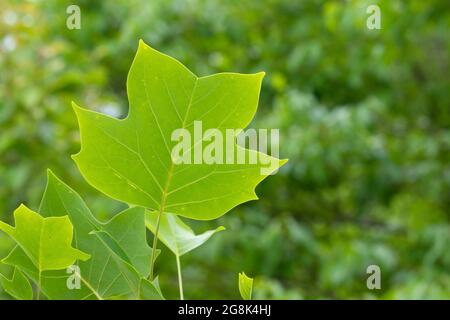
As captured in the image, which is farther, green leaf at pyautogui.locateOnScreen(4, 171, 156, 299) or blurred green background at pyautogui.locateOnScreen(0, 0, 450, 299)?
blurred green background at pyautogui.locateOnScreen(0, 0, 450, 299)

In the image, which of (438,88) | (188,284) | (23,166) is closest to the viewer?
(23,166)

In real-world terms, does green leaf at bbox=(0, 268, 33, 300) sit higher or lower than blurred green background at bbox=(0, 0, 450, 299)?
lower

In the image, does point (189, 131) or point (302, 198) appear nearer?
point (189, 131)

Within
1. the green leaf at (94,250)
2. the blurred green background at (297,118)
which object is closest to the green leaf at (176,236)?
the green leaf at (94,250)

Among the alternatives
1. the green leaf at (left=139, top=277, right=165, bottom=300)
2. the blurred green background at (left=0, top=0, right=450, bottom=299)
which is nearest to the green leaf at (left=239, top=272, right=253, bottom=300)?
the green leaf at (left=139, top=277, right=165, bottom=300)

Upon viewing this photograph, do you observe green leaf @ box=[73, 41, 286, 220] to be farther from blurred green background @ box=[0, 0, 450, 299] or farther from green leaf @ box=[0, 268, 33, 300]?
blurred green background @ box=[0, 0, 450, 299]

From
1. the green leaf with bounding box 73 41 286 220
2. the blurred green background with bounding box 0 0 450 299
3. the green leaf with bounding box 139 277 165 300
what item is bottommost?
the green leaf with bounding box 139 277 165 300
